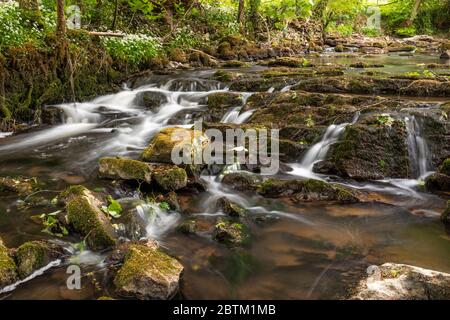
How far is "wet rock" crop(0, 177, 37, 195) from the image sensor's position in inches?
197

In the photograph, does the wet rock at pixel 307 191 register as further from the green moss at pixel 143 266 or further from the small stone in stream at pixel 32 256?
the small stone in stream at pixel 32 256

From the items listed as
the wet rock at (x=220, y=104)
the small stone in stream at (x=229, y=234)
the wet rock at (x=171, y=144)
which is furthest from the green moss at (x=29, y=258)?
the wet rock at (x=220, y=104)

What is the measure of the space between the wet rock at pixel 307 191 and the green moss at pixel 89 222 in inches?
88.9

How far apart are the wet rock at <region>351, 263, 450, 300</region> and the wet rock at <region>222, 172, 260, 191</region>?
101 inches

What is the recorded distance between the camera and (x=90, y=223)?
153 inches

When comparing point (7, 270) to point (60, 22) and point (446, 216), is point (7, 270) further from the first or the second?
point (60, 22)

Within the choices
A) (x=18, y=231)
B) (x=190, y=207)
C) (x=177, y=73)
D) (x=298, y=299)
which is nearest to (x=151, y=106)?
(x=177, y=73)

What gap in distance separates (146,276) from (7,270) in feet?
3.87

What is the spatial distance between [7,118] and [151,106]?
10.8 feet

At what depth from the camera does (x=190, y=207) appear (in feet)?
16.2

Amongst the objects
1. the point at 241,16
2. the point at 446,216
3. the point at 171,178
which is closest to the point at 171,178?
the point at 171,178

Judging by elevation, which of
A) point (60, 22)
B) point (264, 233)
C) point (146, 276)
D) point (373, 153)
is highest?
point (60, 22)

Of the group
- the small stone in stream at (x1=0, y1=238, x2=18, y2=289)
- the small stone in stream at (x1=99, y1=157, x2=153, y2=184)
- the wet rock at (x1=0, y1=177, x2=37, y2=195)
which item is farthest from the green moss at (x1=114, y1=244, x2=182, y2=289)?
the wet rock at (x1=0, y1=177, x2=37, y2=195)

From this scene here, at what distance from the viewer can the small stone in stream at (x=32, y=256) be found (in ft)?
10.9
